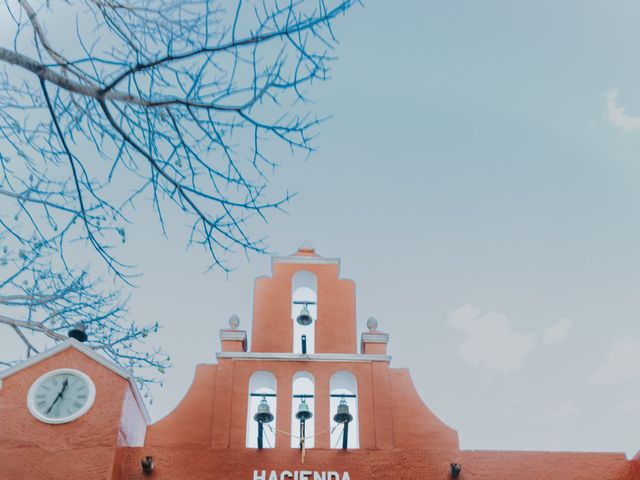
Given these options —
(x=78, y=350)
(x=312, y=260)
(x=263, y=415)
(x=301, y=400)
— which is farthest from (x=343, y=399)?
(x=78, y=350)

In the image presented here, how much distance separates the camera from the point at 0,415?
10.3 m

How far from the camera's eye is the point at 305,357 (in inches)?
466

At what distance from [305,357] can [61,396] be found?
3599 millimetres

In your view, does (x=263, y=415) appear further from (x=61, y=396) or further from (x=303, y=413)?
(x=61, y=396)

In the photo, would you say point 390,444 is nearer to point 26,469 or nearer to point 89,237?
point 26,469

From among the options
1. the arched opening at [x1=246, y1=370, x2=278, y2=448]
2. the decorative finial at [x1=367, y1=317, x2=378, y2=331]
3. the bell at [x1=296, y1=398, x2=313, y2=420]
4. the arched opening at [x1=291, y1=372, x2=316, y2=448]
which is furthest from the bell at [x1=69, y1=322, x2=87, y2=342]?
the decorative finial at [x1=367, y1=317, x2=378, y2=331]

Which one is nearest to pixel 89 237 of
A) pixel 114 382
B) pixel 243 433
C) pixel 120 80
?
pixel 120 80

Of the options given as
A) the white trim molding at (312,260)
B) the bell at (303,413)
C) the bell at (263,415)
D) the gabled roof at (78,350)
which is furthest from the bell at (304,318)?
the gabled roof at (78,350)

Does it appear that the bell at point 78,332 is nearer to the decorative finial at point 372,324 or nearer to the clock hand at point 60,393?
the clock hand at point 60,393

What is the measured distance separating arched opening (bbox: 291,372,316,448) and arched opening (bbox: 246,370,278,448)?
28 centimetres

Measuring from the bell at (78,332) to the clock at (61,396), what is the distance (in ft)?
1.77

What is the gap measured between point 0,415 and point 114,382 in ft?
5.00

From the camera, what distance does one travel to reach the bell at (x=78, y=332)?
1105cm

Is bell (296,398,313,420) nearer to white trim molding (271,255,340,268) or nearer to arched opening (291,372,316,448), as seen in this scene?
arched opening (291,372,316,448)
